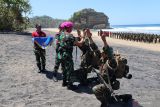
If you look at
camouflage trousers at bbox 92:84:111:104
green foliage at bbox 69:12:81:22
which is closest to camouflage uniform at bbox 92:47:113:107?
camouflage trousers at bbox 92:84:111:104

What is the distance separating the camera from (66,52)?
9.69 meters

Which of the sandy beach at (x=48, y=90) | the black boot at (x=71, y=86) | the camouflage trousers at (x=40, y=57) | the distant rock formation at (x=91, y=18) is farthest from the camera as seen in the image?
the distant rock formation at (x=91, y=18)

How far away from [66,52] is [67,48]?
0.39 ft

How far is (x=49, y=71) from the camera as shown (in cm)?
1226

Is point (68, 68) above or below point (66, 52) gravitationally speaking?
below

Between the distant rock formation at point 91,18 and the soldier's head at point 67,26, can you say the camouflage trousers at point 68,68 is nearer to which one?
the soldier's head at point 67,26

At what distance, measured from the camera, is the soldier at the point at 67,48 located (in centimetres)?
954

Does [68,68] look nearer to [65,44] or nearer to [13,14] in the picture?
[65,44]

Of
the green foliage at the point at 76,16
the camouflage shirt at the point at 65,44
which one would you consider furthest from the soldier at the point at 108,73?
the green foliage at the point at 76,16

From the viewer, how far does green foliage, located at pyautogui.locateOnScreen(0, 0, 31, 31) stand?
45.2m

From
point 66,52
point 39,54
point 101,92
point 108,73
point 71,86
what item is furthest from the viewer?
point 39,54

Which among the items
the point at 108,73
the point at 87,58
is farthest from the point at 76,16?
the point at 108,73

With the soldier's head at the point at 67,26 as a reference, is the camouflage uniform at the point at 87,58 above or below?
below

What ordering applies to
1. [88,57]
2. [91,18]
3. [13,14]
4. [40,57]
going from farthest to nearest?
[91,18]
[13,14]
[40,57]
[88,57]
